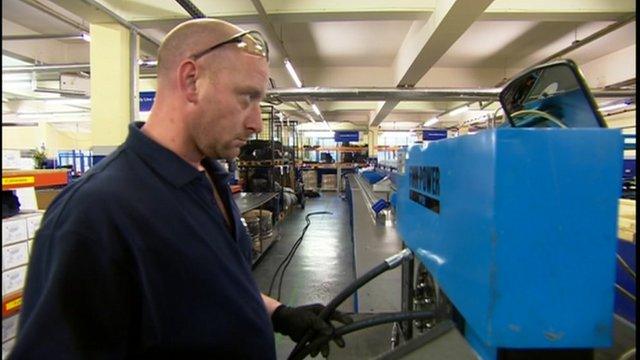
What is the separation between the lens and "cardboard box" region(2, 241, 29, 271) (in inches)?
73.1

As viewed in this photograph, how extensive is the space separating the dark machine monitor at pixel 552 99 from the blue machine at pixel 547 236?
0.15 meters

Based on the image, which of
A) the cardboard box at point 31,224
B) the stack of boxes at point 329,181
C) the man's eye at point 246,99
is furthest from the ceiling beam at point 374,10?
the stack of boxes at point 329,181

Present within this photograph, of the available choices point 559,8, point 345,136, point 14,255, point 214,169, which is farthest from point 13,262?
point 345,136

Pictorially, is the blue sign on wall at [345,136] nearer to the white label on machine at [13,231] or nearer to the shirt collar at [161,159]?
the white label on machine at [13,231]

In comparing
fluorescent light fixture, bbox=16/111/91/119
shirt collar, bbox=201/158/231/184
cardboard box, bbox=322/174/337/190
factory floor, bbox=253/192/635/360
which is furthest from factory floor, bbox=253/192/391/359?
fluorescent light fixture, bbox=16/111/91/119

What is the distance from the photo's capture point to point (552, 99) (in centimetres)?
77

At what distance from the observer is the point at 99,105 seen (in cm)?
334

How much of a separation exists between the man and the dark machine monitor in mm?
643

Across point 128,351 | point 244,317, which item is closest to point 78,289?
point 128,351

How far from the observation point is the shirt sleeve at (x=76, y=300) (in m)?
0.59

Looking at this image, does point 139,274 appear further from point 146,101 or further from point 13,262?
point 146,101

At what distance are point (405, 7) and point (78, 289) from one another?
11.8ft

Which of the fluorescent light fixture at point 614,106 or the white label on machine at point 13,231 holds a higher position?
the fluorescent light fixture at point 614,106

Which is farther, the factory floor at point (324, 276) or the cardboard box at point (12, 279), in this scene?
the cardboard box at point (12, 279)
